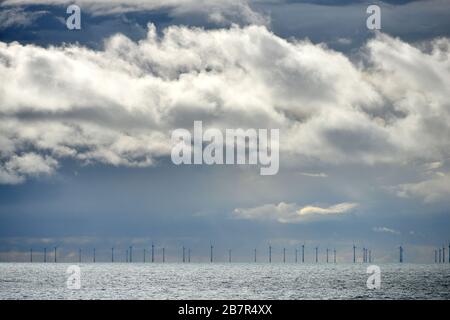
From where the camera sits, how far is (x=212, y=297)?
148m

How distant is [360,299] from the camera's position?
140 m
